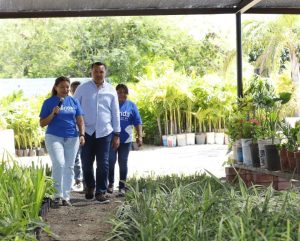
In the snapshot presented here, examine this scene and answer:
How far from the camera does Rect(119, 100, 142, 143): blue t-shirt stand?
696 centimetres

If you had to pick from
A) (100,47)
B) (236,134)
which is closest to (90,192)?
(236,134)

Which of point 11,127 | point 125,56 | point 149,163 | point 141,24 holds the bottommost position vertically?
point 149,163

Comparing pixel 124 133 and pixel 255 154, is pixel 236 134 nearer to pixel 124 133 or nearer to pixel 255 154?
pixel 255 154

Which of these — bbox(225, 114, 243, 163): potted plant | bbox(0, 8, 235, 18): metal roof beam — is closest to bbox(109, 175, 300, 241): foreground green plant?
bbox(225, 114, 243, 163): potted plant

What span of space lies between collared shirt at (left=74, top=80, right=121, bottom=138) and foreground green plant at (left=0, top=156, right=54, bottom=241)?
1.31 m

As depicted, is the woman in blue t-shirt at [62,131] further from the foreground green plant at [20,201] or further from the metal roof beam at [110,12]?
the metal roof beam at [110,12]

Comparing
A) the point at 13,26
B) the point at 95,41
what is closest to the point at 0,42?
the point at 13,26

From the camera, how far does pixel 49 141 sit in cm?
590

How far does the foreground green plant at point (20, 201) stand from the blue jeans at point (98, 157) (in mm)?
1230

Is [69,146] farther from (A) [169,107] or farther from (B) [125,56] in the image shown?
(B) [125,56]

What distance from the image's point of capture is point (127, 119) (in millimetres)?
7102

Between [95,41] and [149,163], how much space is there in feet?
48.9

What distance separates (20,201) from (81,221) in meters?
0.93

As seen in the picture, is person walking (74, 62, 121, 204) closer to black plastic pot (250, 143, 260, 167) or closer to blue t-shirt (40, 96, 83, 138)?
blue t-shirt (40, 96, 83, 138)
